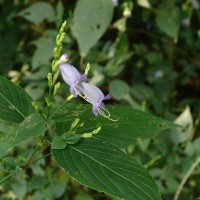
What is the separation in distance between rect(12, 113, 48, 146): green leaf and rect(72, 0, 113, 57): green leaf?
1.27m

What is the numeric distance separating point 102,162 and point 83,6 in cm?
147

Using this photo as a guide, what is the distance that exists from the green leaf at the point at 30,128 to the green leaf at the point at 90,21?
1273mm

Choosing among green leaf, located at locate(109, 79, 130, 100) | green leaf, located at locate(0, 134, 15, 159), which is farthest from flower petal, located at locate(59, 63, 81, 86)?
green leaf, located at locate(109, 79, 130, 100)

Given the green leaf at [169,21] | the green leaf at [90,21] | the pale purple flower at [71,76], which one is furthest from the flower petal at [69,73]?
the green leaf at [169,21]

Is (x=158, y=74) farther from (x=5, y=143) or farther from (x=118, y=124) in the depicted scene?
(x=5, y=143)

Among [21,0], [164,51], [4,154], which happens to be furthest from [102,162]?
[164,51]

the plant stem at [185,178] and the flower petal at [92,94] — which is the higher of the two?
the flower petal at [92,94]

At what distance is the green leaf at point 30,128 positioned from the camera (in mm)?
1349

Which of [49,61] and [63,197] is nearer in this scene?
[63,197]

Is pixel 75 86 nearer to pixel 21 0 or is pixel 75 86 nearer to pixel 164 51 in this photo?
pixel 21 0

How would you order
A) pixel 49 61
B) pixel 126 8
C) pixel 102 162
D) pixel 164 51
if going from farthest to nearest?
pixel 164 51, pixel 49 61, pixel 126 8, pixel 102 162

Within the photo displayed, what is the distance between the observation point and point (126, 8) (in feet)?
9.75

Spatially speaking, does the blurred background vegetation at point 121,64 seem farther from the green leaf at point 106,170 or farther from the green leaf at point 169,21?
the green leaf at point 106,170

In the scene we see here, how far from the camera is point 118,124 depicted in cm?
163
